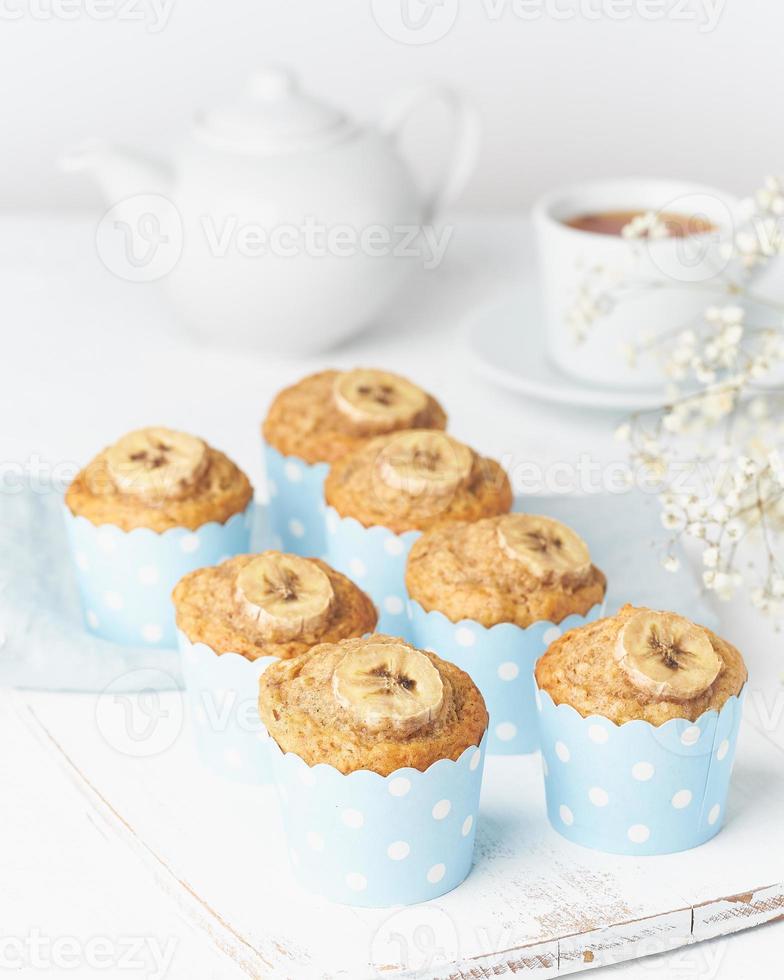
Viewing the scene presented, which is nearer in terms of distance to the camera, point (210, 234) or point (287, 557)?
point (287, 557)

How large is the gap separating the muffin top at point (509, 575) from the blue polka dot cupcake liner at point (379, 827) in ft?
0.61

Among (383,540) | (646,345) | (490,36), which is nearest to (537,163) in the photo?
(490,36)

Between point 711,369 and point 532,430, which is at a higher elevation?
point 711,369

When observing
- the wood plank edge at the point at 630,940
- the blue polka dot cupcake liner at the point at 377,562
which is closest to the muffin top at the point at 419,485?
the blue polka dot cupcake liner at the point at 377,562

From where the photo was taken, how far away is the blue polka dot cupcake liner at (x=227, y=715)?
1248 mm

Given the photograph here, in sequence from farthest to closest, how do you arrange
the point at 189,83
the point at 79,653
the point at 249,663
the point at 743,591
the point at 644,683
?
the point at 189,83 < the point at 743,591 < the point at 79,653 < the point at 249,663 < the point at 644,683

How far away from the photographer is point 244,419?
1.95 m

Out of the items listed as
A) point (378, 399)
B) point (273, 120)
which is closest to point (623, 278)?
point (378, 399)

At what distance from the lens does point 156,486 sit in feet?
4.68

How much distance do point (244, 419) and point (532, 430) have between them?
38 cm

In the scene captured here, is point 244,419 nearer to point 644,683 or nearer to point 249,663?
point 249,663

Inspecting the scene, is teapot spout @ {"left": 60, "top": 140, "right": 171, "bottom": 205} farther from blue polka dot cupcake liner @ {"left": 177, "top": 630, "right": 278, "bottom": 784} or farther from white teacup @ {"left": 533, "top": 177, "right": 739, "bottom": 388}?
blue polka dot cupcake liner @ {"left": 177, "top": 630, "right": 278, "bottom": 784}
